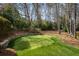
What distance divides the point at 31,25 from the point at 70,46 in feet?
1.41

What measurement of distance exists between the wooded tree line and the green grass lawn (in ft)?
0.33

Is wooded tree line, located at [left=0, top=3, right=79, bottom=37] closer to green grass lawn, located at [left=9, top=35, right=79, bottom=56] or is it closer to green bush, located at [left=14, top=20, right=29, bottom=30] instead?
green bush, located at [left=14, top=20, right=29, bottom=30]

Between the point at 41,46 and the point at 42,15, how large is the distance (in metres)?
0.30

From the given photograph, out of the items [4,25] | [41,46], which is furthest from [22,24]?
[41,46]

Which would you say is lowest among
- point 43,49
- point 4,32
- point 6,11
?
point 43,49

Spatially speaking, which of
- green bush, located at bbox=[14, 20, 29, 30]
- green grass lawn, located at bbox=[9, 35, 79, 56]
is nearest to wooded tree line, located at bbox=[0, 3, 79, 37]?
green bush, located at bbox=[14, 20, 29, 30]

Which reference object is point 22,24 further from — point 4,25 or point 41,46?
point 41,46

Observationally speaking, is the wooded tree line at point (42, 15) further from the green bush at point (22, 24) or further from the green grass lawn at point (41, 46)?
the green grass lawn at point (41, 46)

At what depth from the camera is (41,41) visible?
2.85 meters

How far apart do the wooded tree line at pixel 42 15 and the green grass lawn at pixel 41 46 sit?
0.33 feet

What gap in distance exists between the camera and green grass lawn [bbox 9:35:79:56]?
2818 mm

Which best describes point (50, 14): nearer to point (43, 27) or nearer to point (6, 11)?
point (43, 27)

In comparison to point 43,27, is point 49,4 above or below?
above

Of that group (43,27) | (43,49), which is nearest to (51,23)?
(43,27)
